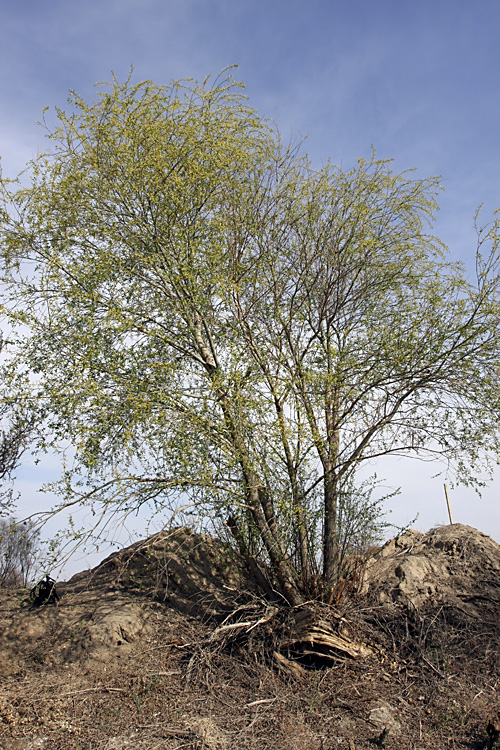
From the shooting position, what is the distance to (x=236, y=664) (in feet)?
28.8

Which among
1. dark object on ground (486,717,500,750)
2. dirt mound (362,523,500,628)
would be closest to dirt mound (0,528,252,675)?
dirt mound (362,523,500,628)

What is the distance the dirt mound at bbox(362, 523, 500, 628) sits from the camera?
1041 centimetres

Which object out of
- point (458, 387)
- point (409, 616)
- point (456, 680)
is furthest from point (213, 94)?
point (456, 680)

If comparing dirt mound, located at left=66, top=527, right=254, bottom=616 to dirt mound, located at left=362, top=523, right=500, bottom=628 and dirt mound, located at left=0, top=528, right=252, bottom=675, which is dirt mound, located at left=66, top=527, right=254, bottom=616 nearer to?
dirt mound, located at left=0, top=528, right=252, bottom=675

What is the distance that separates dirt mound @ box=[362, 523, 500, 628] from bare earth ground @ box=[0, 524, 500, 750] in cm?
3

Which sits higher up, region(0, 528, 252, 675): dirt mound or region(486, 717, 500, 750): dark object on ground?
region(0, 528, 252, 675): dirt mound

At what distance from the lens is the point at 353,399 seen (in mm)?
10156

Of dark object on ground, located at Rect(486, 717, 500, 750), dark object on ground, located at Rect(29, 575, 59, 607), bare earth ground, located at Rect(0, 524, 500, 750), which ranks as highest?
dark object on ground, located at Rect(29, 575, 59, 607)

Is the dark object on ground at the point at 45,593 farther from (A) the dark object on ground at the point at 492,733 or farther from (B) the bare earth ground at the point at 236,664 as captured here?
(A) the dark object on ground at the point at 492,733

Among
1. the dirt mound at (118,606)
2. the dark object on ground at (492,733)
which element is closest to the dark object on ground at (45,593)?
the dirt mound at (118,606)

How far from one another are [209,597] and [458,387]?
223 inches

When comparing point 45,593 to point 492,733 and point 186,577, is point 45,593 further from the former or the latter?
point 492,733

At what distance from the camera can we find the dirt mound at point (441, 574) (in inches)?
410

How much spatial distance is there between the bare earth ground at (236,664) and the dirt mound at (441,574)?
0.03m
